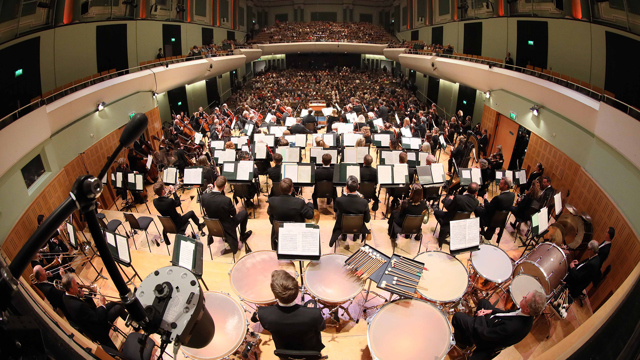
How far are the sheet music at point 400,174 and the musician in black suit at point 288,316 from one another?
4.29 meters

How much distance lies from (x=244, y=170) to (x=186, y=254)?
339cm

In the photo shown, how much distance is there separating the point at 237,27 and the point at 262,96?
13.3m

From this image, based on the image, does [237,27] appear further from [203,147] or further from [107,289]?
[107,289]

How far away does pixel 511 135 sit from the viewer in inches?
453

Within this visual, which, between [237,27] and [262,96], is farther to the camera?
[237,27]

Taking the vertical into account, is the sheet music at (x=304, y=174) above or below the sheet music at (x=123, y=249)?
above

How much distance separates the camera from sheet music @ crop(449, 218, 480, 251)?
4.29 metres

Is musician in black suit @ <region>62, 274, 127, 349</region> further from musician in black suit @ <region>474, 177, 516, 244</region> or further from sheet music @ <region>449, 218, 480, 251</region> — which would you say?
musician in black suit @ <region>474, 177, 516, 244</region>

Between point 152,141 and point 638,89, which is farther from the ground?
point 638,89

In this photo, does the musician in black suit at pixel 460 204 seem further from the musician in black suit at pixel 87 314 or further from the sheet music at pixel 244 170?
the musician in black suit at pixel 87 314

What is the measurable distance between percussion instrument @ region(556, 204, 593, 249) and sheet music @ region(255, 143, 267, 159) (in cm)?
675

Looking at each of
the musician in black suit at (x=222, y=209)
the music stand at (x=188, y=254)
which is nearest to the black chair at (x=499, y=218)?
the musician in black suit at (x=222, y=209)

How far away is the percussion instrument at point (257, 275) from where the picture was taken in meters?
3.81

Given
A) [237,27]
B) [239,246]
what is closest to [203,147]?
[239,246]
